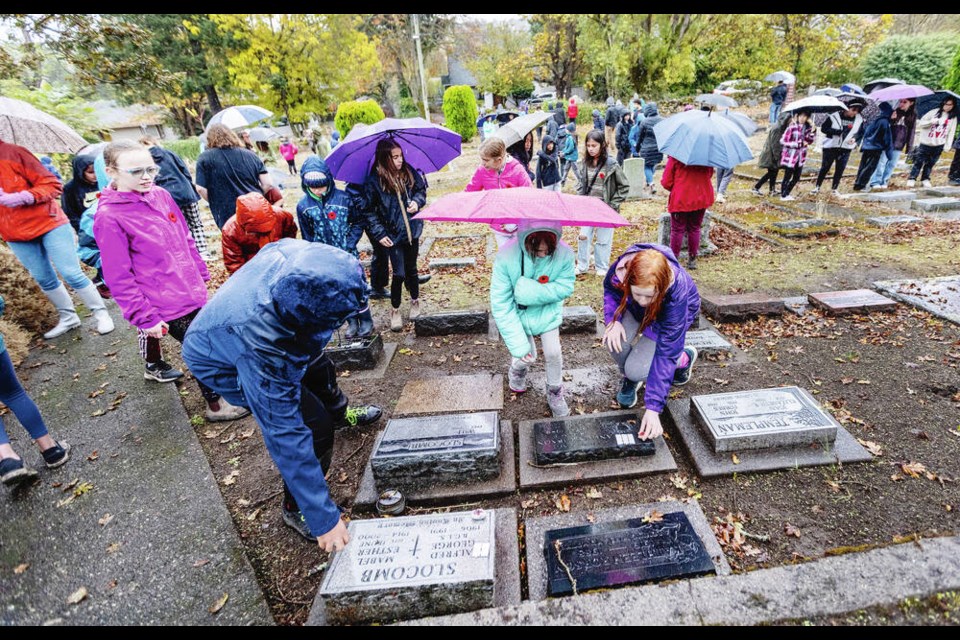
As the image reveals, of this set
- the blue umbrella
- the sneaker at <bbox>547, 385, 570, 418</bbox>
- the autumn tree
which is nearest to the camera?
the sneaker at <bbox>547, 385, 570, 418</bbox>

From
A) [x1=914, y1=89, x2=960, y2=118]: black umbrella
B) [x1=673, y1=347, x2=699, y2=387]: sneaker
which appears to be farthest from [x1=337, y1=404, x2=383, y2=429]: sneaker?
[x1=914, y1=89, x2=960, y2=118]: black umbrella

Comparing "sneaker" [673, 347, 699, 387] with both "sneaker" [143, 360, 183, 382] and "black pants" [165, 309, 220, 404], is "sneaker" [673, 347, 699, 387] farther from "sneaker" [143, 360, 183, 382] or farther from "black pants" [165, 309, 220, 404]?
"sneaker" [143, 360, 183, 382]

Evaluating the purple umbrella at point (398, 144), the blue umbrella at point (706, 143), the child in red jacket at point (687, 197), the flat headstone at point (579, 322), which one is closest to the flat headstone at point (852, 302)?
the child in red jacket at point (687, 197)

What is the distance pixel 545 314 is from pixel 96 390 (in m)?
4.11

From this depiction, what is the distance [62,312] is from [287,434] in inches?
214

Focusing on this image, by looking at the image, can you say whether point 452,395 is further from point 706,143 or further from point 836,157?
point 836,157

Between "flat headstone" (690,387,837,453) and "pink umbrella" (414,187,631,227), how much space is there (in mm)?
1366

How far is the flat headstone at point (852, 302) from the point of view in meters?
4.42

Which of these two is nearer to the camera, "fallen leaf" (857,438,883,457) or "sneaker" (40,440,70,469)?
"fallen leaf" (857,438,883,457)

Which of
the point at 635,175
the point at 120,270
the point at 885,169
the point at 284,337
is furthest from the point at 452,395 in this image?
the point at 885,169

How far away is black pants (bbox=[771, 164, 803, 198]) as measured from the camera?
8.50 meters

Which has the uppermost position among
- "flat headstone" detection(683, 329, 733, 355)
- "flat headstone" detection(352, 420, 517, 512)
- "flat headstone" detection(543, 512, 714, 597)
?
"flat headstone" detection(683, 329, 733, 355)

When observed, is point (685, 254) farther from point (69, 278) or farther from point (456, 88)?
point (456, 88)

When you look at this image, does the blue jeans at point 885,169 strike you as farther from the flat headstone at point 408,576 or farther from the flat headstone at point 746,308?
the flat headstone at point 408,576
